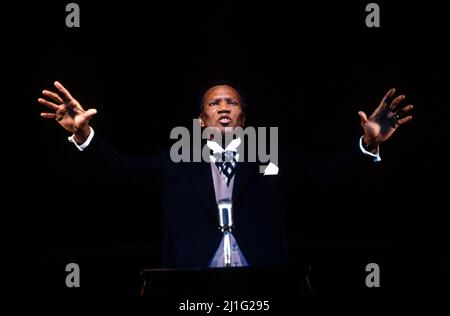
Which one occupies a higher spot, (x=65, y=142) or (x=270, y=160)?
(x=65, y=142)

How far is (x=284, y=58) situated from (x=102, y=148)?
1.29 m

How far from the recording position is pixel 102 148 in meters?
2.48

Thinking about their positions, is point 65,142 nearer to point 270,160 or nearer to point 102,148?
point 102,148

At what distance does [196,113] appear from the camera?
324cm

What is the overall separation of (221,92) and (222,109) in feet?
0.42

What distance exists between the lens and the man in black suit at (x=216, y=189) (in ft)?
7.82

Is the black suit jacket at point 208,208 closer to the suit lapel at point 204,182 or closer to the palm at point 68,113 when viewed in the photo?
the suit lapel at point 204,182

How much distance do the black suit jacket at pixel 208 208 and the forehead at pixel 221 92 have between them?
0.46m

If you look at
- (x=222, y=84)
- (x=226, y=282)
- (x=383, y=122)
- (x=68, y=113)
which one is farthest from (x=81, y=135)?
(x=383, y=122)

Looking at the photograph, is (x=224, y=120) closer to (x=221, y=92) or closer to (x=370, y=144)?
(x=221, y=92)

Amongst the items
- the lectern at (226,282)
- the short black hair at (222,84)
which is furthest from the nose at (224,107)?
the lectern at (226,282)

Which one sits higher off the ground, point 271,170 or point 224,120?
point 224,120

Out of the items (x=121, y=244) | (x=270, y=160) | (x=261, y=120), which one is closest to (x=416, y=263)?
(x=270, y=160)
